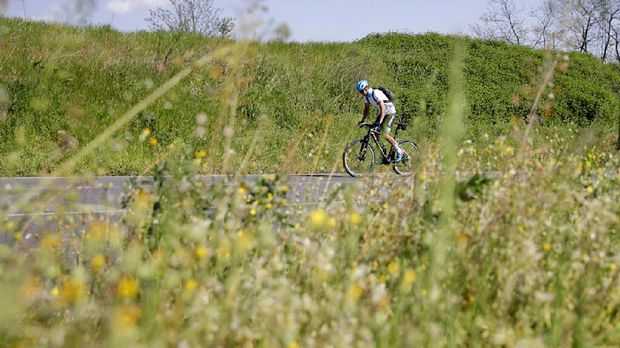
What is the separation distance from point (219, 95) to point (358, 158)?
3.21 metres

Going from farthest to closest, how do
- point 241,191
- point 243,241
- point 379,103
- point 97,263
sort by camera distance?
point 379,103
point 241,191
point 243,241
point 97,263

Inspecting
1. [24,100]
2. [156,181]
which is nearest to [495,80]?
[24,100]

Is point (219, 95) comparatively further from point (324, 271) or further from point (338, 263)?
point (324, 271)

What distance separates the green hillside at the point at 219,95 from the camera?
16484 mm

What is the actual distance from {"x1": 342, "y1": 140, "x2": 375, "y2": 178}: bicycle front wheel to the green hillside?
642 mm

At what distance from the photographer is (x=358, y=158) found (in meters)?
16.0

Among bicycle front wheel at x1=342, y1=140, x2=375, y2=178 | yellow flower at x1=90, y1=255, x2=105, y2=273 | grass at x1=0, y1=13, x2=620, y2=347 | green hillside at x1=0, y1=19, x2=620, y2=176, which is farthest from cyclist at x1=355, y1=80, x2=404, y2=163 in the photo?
yellow flower at x1=90, y1=255, x2=105, y2=273

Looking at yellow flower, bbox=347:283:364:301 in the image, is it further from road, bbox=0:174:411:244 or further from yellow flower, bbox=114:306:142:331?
road, bbox=0:174:411:244

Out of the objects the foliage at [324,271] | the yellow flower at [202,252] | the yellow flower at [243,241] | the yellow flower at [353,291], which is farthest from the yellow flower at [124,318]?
the yellow flower at [243,241]

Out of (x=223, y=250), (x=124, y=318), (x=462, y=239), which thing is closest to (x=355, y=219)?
(x=462, y=239)

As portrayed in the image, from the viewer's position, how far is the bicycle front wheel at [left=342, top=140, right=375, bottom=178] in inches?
632

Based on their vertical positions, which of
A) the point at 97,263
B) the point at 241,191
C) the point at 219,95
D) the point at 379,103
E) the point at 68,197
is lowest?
the point at 97,263

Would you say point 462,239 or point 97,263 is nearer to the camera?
point 97,263

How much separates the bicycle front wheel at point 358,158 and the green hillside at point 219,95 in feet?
2.11
